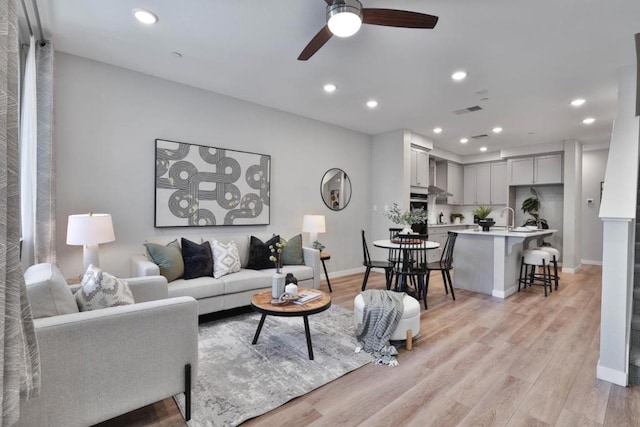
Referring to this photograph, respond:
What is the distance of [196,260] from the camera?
11.1ft

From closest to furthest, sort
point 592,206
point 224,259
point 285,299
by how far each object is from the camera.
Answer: point 285,299, point 224,259, point 592,206

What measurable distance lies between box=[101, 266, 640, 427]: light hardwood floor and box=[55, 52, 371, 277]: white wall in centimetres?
217

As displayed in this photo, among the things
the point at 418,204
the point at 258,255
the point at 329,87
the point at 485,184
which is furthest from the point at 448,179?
the point at 258,255

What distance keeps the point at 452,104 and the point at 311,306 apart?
11.6 feet

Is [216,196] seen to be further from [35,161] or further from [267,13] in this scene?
[267,13]

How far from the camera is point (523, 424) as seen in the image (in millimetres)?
1789

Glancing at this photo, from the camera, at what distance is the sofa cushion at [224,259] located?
348 centimetres

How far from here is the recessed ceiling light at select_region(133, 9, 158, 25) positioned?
2422 mm

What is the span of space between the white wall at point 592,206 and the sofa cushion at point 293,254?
22.0ft

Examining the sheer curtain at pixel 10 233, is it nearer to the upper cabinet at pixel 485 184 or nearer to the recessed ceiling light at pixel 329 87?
the recessed ceiling light at pixel 329 87

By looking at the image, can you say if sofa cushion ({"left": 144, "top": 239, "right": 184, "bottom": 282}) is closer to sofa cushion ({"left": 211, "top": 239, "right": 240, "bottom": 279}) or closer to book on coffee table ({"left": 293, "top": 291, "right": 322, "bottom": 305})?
sofa cushion ({"left": 211, "top": 239, "right": 240, "bottom": 279})

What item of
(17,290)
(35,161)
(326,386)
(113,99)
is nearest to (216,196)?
(113,99)

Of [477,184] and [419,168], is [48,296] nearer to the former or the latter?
[419,168]

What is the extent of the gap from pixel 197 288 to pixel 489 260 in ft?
13.0
